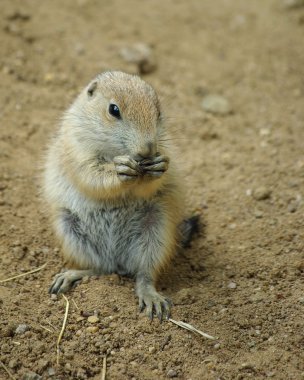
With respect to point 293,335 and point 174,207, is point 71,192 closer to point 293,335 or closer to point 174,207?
point 174,207

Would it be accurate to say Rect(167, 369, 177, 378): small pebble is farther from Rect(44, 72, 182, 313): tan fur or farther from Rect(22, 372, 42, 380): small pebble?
Rect(22, 372, 42, 380): small pebble

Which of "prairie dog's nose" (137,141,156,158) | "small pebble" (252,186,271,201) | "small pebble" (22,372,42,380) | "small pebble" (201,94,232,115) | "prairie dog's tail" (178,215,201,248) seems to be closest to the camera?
"small pebble" (22,372,42,380)

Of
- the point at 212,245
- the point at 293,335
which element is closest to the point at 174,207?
the point at 212,245

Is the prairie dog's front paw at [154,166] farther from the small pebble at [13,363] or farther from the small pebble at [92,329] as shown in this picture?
the small pebble at [13,363]

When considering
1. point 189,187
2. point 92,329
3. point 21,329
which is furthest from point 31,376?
point 189,187

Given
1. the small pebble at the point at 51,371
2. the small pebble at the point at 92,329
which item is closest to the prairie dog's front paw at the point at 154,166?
the small pebble at the point at 92,329

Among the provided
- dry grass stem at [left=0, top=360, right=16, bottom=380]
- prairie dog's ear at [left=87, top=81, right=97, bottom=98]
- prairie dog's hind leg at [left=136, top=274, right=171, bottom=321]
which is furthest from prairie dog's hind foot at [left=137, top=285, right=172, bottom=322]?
prairie dog's ear at [left=87, top=81, right=97, bottom=98]

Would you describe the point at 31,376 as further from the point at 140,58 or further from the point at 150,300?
the point at 140,58
